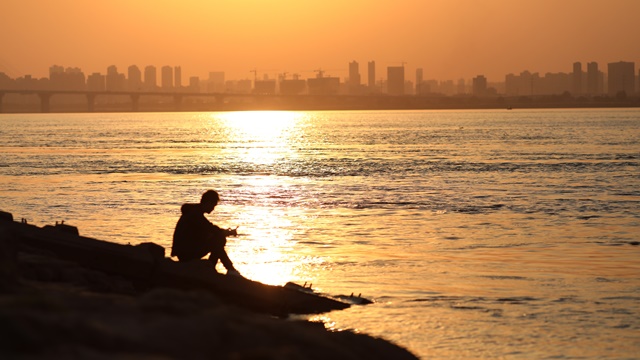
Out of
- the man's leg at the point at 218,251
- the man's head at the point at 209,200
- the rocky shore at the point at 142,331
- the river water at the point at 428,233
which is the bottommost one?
the river water at the point at 428,233

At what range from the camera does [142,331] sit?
5.87m

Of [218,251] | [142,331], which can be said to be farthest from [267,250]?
[142,331]

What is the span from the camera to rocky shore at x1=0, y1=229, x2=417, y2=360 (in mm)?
5250

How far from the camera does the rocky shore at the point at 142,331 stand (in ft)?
17.2

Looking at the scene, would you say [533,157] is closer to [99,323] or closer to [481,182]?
[481,182]

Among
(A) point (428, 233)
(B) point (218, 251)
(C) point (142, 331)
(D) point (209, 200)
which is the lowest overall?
(A) point (428, 233)

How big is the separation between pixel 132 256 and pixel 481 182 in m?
26.7

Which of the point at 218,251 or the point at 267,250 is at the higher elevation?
the point at 218,251

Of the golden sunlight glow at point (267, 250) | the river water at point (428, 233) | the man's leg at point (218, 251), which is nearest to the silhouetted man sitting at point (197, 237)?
the man's leg at point (218, 251)

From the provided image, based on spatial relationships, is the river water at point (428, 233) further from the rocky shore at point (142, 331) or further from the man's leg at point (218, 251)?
the rocky shore at point (142, 331)

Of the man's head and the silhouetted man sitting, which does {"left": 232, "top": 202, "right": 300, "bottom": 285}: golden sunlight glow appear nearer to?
the silhouetted man sitting

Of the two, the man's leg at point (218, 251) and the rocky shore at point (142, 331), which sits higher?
the rocky shore at point (142, 331)

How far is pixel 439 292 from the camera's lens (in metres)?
13.9

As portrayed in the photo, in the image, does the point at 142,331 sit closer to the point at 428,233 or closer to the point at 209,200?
the point at 209,200
